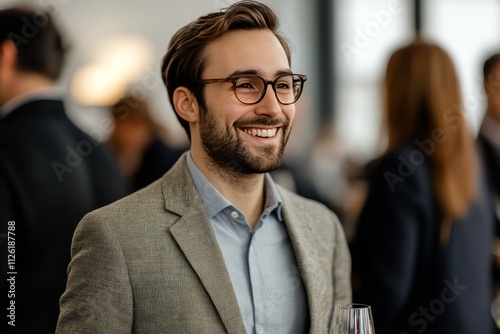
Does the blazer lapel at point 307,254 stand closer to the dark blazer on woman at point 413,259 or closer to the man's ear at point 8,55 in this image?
the dark blazer on woman at point 413,259

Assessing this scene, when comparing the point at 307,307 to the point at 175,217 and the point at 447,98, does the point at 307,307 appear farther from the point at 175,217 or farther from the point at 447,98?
the point at 447,98

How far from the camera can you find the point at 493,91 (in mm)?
3342

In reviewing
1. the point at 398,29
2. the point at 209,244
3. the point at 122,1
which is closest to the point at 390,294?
the point at 209,244

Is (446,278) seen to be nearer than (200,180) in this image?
No

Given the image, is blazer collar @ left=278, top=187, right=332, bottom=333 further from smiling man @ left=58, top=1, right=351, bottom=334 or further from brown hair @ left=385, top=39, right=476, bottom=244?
brown hair @ left=385, top=39, right=476, bottom=244

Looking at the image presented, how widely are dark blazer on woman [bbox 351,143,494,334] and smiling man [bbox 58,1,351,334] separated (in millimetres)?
473

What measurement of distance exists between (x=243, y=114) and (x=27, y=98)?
0.85 meters

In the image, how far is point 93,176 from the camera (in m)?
2.40

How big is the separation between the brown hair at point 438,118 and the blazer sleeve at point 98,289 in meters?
1.22

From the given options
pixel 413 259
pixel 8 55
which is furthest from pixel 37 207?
pixel 413 259

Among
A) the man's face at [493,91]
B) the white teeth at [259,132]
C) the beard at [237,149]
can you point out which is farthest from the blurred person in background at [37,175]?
the man's face at [493,91]

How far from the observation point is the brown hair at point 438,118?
7.84ft

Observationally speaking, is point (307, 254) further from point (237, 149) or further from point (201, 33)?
point (201, 33)

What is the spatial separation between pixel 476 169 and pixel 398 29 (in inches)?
276
